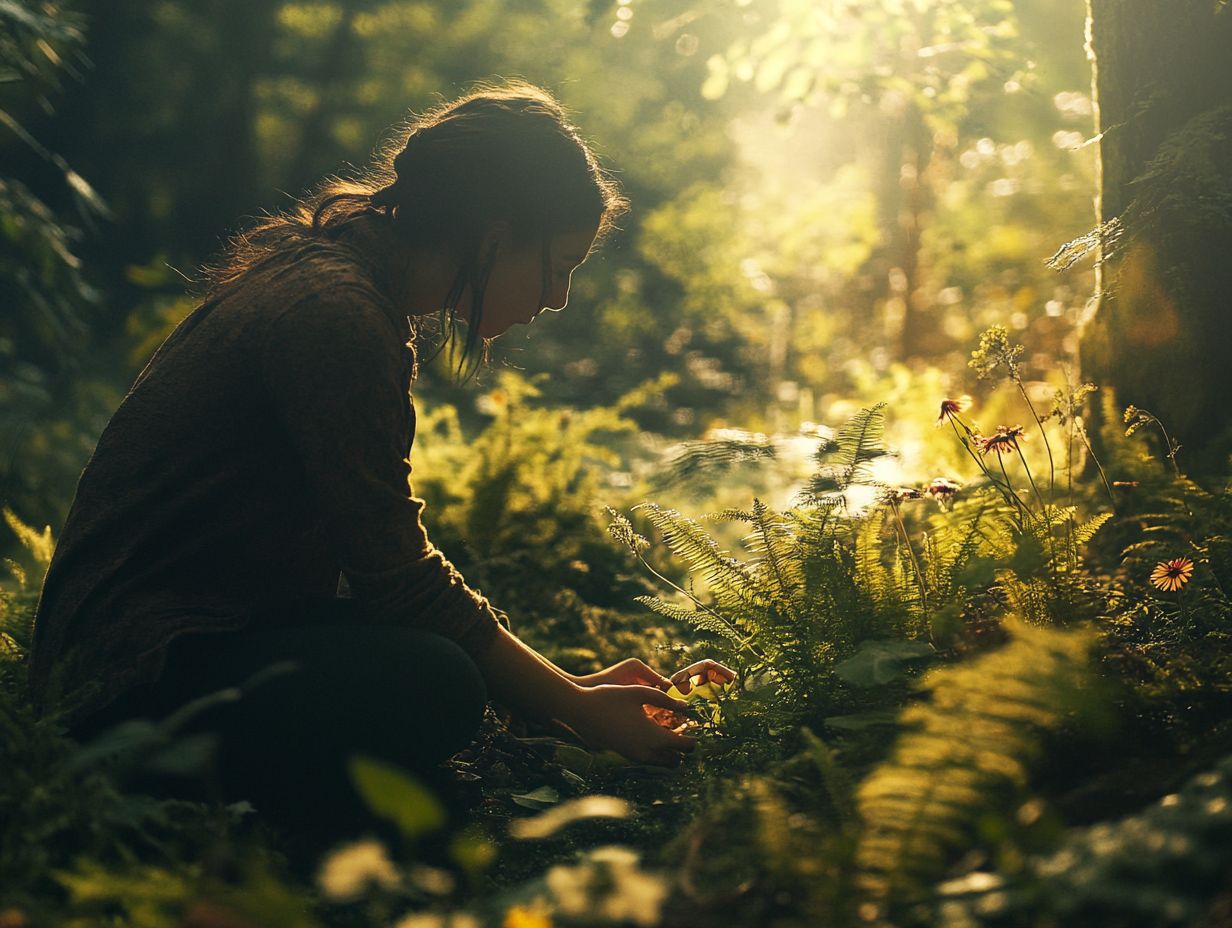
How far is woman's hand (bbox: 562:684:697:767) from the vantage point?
7.93 feet

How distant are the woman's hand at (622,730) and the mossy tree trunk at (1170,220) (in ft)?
5.42

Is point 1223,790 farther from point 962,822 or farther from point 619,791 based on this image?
point 619,791

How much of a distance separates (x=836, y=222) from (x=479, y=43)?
3.91m

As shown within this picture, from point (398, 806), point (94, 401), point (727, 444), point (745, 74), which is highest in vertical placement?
point (745, 74)

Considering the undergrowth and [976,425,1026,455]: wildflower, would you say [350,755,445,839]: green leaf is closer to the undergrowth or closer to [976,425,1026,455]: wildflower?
the undergrowth

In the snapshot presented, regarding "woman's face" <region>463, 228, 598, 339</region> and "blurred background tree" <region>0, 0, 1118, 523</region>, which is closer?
"woman's face" <region>463, 228, 598, 339</region>

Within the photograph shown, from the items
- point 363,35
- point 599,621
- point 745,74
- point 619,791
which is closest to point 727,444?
point 599,621

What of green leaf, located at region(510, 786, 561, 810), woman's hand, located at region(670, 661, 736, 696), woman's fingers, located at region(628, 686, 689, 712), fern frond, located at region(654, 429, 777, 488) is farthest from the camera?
fern frond, located at region(654, 429, 777, 488)

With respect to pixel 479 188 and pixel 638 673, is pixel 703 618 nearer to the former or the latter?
pixel 638 673

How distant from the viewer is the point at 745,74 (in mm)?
5398

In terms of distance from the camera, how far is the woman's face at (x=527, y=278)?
2.55 m

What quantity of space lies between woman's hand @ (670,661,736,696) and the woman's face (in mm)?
991

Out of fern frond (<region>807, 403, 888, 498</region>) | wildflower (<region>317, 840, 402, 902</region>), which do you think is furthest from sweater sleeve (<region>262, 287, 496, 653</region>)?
wildflower (<region>317, 840, 402, 902</region>)

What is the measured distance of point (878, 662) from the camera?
83.4 inches
